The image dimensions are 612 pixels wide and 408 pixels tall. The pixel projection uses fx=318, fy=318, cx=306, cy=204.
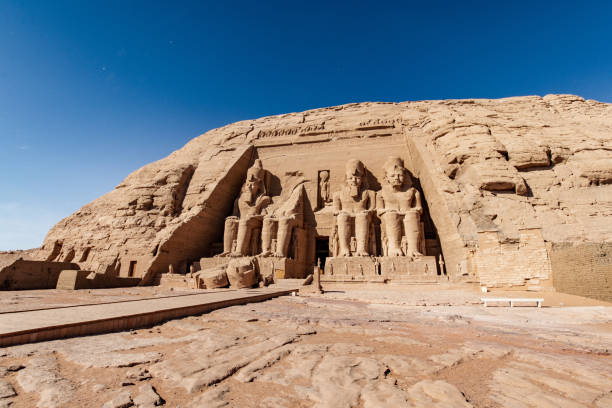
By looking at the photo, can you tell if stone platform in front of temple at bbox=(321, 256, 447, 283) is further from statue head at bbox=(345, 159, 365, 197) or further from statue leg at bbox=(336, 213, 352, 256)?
statue head at bbox=(345, 159, 365, 197)

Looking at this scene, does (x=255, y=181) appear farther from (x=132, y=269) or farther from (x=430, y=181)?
(x=430, y=181)

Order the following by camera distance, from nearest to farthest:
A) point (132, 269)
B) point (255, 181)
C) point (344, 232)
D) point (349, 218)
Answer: point (132, 269) < point (344, 232) < point (349, 218) < point (255, 181)

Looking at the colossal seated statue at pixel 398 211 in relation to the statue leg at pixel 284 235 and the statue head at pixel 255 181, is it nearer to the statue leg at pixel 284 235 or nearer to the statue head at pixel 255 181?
the statue leg at pixel 284 235

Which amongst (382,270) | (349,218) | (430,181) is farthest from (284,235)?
(430,181)

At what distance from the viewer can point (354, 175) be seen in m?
13.8

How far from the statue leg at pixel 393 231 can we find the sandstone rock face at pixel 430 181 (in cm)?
148

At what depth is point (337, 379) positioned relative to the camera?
6.21ft

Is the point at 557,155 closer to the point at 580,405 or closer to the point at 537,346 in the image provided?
the point at 537,346

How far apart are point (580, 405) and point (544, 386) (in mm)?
254

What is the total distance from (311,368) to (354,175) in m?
12.1

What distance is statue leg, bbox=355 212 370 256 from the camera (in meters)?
12.4

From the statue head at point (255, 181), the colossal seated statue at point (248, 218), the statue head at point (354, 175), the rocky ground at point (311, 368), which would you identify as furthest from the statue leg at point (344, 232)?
the rocky ground at point (311, 368)

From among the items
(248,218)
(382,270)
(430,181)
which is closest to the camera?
(382,270)

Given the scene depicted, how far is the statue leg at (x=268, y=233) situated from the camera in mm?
13000
